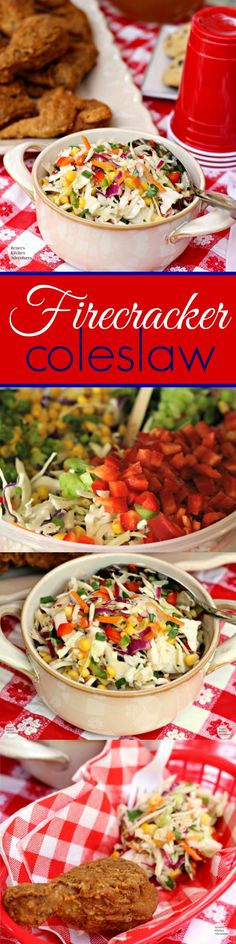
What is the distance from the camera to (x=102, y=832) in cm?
188

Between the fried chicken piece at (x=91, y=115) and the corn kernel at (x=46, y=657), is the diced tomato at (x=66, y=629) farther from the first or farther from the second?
the fried chicken piece at (x=91, y=115)

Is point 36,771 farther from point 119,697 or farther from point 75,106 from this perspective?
point 75,106

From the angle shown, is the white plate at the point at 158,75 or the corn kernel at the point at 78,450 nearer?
the white plate at the point at 158,75

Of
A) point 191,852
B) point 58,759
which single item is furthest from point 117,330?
point 191,852

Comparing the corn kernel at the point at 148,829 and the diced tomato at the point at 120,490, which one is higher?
the diced tomato at the point at 120,490

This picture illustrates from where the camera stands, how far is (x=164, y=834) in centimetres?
183

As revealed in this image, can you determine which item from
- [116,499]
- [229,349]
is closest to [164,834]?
[116,499]

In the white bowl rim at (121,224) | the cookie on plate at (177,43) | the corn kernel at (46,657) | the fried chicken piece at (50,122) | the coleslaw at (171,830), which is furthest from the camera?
the coleslaw at (171,830)

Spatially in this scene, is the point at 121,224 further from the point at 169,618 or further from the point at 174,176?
the point at 169,618

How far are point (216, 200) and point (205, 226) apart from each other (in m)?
0.04

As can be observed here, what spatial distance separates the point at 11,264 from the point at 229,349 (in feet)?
1.04

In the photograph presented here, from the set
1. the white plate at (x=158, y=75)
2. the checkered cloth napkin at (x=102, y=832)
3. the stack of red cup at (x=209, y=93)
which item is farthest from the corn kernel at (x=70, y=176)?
the checkered cloth napkin at (x=102, y=832)

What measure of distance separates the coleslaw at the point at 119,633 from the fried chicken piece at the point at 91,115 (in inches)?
26.8

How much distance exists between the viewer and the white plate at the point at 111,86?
1.53m
